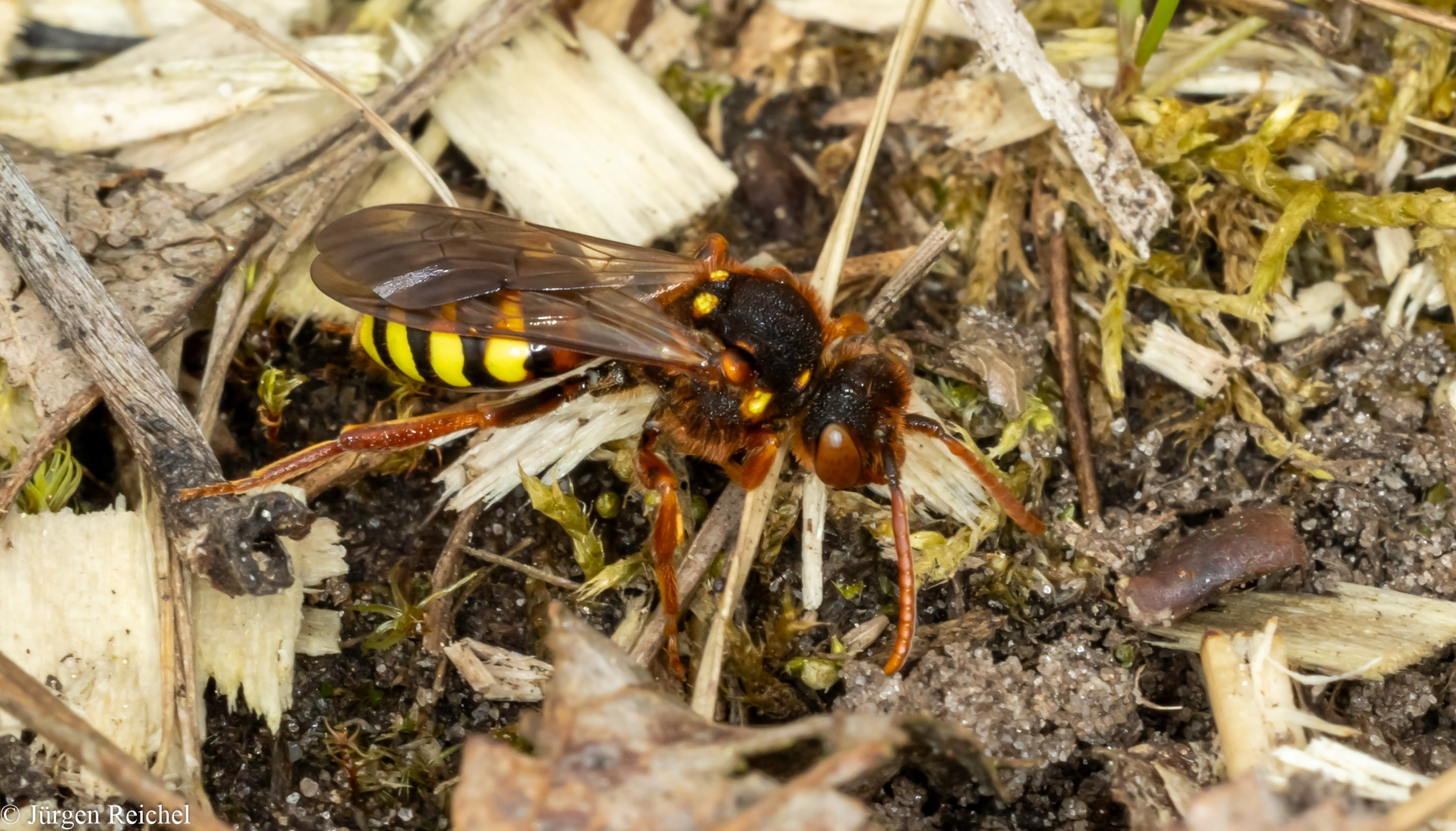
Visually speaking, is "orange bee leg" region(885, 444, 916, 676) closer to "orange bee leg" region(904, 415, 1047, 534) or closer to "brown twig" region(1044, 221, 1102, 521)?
"orange bee leg" region(904, 415, 1047, 534)

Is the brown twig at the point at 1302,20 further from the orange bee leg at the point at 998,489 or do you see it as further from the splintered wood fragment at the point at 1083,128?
the orange bee leg at the point at 998,489

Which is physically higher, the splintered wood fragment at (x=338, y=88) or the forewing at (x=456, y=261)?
the splintered wood fragment at (x=338, y=88)

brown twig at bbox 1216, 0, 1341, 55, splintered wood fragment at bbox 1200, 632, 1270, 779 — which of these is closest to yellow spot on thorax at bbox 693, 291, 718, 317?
splintered wood fragment at bbox 1200, 632, 1270, 779

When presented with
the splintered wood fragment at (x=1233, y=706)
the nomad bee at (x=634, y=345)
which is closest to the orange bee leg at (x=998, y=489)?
the nomad bee at (x=634, y=345)

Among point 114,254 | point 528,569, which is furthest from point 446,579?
point 114,254

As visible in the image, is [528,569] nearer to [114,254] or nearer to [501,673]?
[501,673]

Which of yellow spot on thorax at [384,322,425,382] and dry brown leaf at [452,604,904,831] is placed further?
yellow spot on thorax at [384,322,425,382]
